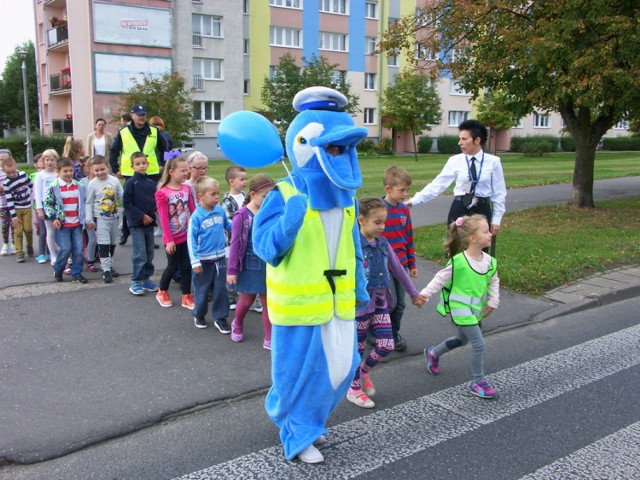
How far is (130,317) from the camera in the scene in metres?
6.01

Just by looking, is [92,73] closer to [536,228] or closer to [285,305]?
[536,228]

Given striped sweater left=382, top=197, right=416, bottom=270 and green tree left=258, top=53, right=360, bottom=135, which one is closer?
striped sweater left=382, top=197, right=416, bottom=270

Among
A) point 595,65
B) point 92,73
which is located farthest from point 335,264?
point 92,73

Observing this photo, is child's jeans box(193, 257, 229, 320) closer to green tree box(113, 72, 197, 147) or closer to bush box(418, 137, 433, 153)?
green tree box(113, 72, 197, 147)

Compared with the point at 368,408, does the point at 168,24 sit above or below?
above

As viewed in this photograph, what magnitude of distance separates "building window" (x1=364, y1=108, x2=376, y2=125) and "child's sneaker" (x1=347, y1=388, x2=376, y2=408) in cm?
4694

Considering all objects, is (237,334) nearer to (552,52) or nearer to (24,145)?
(552,52)

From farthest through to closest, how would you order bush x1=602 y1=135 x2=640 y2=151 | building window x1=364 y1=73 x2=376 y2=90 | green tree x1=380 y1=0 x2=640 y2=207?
bush x1=602 y1=135 x2=640 y2=151 < building window x1=364 y1=73 x2=376 y2=90 < green tree x1=380 y1=0 x2=640 y2=207

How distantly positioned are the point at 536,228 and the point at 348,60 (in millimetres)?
39318

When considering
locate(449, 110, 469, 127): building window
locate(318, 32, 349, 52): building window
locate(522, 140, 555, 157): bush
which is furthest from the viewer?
locate(449, 110, 469, 127): building window

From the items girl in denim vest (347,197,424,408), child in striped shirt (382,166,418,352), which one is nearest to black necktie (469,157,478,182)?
child in striped shirt (382,166,418,352)

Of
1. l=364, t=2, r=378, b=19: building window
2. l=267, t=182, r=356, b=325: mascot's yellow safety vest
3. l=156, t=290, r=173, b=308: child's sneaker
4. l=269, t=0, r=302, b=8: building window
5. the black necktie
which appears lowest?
l=156, t=290, r=173, b=308: child's sneaker

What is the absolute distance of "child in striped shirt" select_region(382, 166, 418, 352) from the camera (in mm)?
4988

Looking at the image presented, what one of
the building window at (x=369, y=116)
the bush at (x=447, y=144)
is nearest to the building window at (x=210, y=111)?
the building window at (x=369, y=116)
